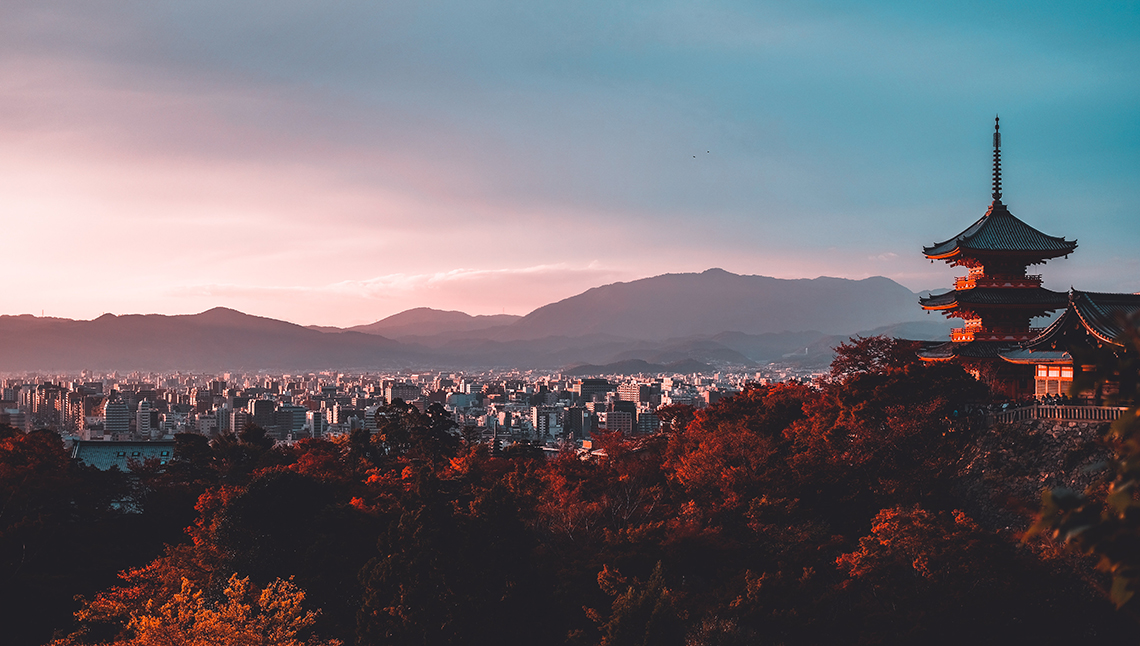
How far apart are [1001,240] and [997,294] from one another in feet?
4.20

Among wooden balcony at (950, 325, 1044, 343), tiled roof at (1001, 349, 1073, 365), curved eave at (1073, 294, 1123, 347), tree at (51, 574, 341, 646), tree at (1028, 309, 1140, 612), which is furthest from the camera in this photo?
wooden balcony at (950, 325, 1044, 343)

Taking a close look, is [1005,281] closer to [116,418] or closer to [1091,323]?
[1091,323]

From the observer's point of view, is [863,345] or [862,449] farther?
[863,345]

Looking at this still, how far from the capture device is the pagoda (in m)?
19.4

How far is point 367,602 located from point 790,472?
28.5 ft

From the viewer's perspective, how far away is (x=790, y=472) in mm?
17516

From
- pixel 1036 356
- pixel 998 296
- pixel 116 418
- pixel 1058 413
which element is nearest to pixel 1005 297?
pixel 998 296

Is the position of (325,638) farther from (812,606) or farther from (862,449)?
(862,449)

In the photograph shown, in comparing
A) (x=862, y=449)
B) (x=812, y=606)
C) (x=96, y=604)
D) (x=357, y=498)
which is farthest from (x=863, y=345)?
(x=96, y=604)

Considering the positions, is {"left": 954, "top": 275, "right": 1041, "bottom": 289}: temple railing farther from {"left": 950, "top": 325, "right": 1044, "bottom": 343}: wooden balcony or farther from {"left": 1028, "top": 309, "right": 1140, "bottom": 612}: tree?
{"left": 1028, "top": 309, "right": 1140, "bottom": 612}: tree

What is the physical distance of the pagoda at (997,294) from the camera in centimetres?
1939

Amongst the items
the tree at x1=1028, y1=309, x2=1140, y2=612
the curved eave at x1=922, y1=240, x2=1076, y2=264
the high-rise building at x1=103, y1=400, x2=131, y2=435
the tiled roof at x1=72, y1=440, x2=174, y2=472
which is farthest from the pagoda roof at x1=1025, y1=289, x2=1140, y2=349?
the high-rise building at x1=103, y1=400, x2=131, y2=435

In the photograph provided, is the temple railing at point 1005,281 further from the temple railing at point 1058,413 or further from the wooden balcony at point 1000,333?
the temple railing at point 1058,413

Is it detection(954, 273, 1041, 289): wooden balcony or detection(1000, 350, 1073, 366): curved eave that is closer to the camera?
detection(1000, 350, 1073, 366): curved eave
